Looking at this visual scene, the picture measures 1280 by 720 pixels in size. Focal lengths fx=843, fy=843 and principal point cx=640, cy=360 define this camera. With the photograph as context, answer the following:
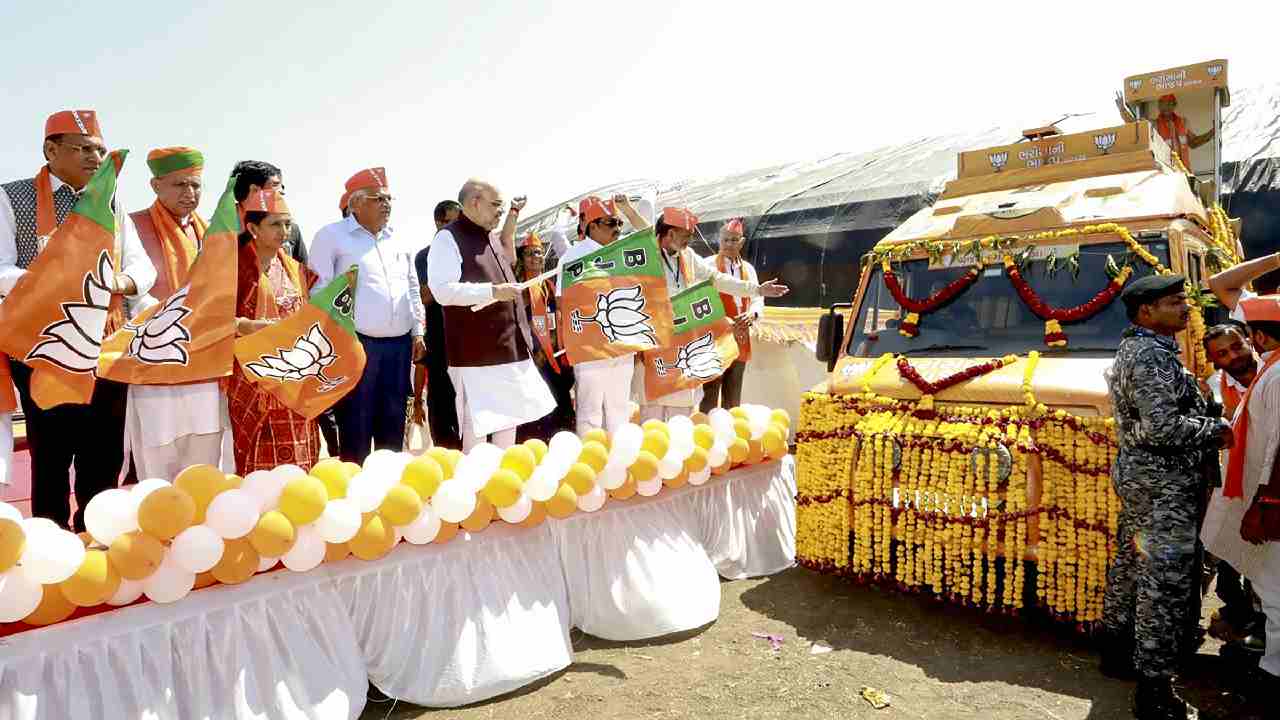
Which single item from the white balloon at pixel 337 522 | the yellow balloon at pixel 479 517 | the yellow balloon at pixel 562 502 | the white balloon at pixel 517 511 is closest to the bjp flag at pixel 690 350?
the yellow balloon at pixel 562 502

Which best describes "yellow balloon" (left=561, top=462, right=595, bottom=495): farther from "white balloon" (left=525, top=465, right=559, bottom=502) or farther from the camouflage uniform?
the camouflage uniform

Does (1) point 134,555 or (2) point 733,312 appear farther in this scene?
(2) point 733,312

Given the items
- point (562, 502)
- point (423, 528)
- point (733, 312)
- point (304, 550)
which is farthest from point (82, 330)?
point (733, 312)

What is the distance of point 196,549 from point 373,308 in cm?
207

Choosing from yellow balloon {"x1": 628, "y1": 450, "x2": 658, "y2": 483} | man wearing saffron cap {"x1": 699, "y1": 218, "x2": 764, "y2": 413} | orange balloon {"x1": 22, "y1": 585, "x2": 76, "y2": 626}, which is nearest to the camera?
orange balloon {"x1": 22, "y1": 585, "x2": 76, "y2": 626}

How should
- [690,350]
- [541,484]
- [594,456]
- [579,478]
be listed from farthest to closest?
[690,350]
[594,456]
[579,478]
[541,484]

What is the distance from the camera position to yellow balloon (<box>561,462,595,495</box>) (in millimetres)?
4066

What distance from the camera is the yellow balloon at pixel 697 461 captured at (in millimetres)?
4691

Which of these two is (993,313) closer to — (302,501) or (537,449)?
(537,449)

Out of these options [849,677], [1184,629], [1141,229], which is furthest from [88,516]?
[1141,229]

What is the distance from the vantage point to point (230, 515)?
119 inches

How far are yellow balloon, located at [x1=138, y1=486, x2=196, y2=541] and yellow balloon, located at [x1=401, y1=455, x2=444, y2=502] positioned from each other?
883 millimetres

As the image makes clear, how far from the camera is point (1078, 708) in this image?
3504mm

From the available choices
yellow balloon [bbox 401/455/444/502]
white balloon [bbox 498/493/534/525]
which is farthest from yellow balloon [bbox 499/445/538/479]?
yellow balloon [bbox 401/455/444/502]
